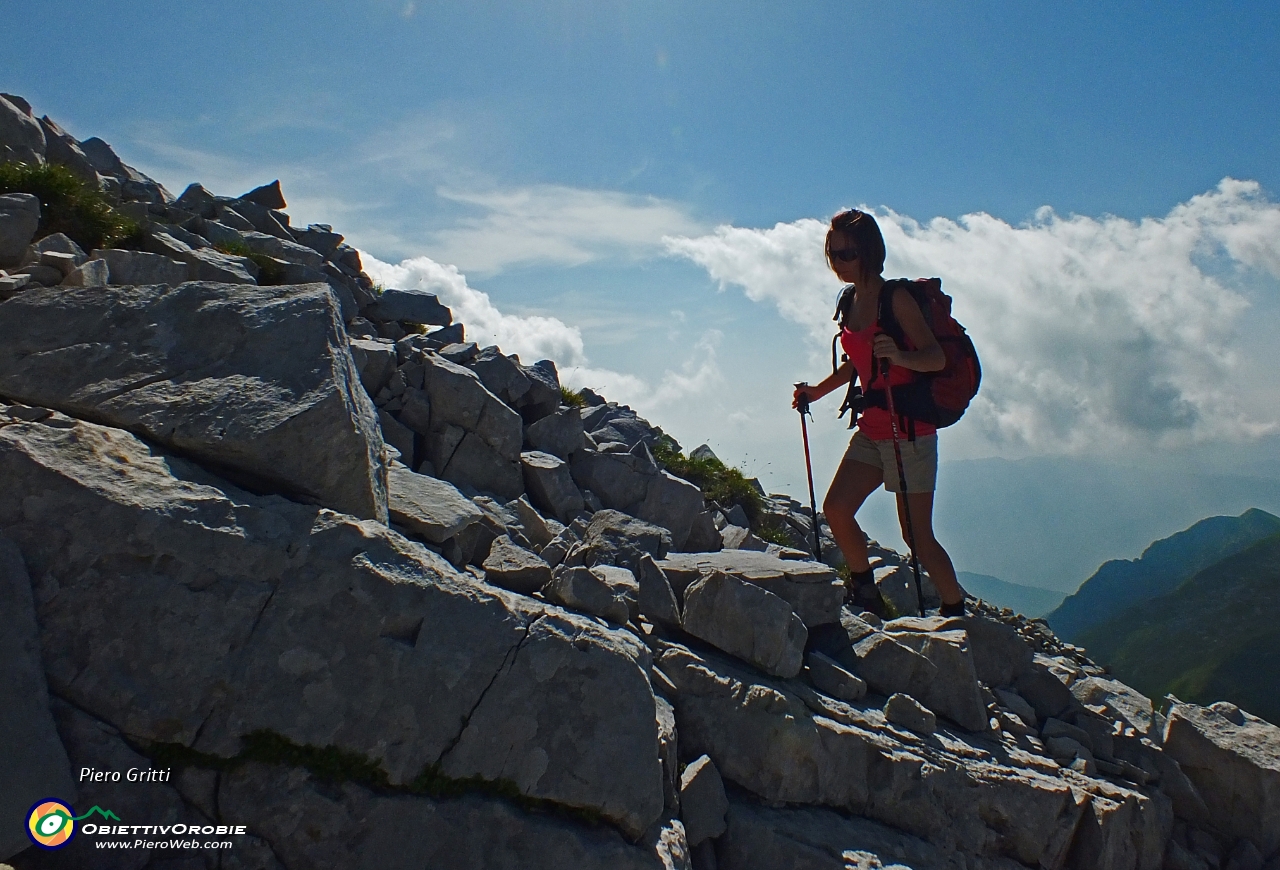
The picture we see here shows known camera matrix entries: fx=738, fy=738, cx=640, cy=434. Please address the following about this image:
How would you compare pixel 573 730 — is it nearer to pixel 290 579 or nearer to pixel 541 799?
pixel 541 799

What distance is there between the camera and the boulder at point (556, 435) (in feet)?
35.6

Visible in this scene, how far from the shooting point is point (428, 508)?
616 centimetres

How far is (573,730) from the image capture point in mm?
4391

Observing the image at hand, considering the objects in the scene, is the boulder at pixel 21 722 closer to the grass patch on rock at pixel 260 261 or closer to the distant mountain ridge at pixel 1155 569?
the grass patch on rock at pixel 260 261

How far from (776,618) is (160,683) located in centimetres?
435

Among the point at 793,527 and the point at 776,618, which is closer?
the point at 776,618

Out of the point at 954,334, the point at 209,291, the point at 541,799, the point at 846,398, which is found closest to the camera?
the point at 541,799

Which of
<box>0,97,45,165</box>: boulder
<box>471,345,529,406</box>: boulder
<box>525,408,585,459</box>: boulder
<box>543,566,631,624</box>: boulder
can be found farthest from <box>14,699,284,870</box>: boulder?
<box>0,97,45,165</box>: boulder

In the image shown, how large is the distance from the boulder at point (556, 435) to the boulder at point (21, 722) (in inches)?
278

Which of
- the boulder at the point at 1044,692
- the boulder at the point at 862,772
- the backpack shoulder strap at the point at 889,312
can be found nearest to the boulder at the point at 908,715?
the boulder at the point at 862,772

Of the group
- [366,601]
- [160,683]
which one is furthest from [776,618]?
[160,683]

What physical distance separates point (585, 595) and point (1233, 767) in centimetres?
620

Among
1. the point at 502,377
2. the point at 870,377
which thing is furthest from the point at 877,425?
the point at 502,377

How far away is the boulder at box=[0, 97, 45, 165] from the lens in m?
13.0
